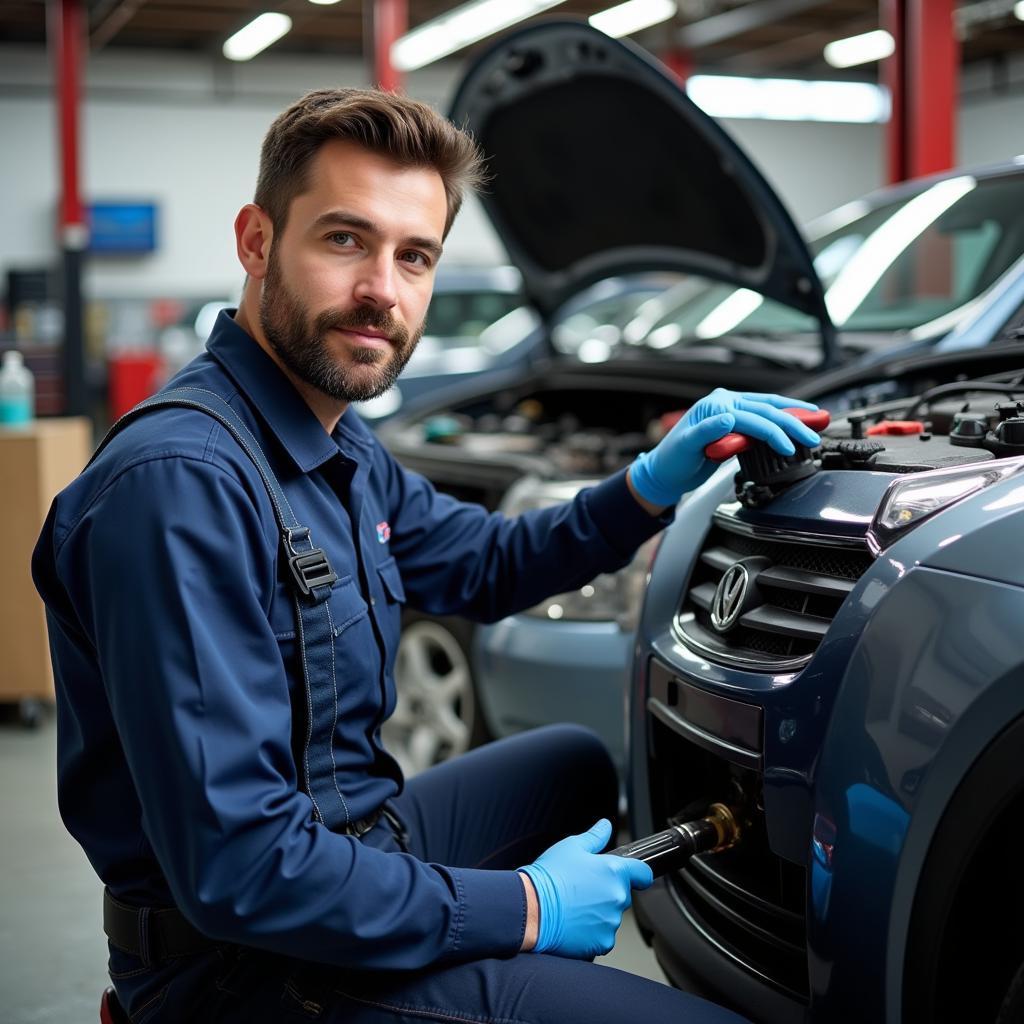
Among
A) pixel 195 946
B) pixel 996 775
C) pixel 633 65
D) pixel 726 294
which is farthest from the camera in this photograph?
pixel 726 294

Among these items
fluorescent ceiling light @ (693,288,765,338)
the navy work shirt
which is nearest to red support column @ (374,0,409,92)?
fluorescent ceiling light @ (693,288,765,338)

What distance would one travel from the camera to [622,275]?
341 centimetres

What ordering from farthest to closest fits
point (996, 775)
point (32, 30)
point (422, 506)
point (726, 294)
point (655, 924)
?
1. point (32, 30)
2. point (726, 294)
3. point (422, 506)
4. point (655, 924)
5. point (996, 775)

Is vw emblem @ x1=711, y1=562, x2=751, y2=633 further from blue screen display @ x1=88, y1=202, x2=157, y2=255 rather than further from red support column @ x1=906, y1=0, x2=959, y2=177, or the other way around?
blue screen display @ x1=88, y1=202, x2=157, y2=255

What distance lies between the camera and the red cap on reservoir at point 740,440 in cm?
163

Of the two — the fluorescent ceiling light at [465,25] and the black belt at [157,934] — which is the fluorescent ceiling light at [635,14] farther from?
the black belt at [157,934]

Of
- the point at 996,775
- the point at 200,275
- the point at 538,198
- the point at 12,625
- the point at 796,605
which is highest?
the point at 200,275

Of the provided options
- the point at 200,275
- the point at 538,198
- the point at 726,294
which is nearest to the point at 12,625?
the point at 538,198

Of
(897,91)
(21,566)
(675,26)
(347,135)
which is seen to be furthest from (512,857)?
(675,26)

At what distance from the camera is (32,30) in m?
16.0

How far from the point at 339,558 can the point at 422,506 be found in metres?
0.52

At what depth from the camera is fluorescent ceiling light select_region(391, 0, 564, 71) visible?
40.7 feet

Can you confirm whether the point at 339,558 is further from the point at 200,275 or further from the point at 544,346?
the point at 200,275

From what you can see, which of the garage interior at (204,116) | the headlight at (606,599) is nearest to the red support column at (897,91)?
the garage interior at (204,116)
